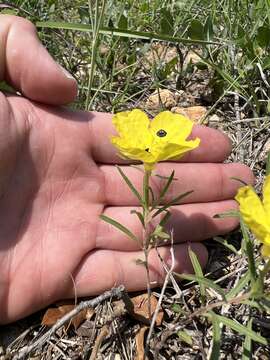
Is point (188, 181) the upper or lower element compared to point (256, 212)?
lower

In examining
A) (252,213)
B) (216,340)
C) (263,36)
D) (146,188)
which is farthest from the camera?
(263,36)

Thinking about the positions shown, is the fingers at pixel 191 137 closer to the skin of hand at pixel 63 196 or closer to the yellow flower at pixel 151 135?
the skin of hand at pixel 63 196

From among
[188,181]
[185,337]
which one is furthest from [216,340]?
[188,181]

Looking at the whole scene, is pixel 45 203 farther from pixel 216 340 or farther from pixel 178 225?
pixel 216 340

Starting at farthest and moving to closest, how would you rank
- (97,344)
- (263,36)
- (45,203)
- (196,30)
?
(196,30) → (263,36) → (45,203) → (97,344)

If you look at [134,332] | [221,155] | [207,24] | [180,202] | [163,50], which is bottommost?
[134,332]

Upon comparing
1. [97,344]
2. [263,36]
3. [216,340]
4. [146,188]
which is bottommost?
[97,344]

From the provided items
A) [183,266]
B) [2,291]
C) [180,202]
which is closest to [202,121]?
[180,202]

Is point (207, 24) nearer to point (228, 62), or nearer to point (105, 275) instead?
point (228, 62)
